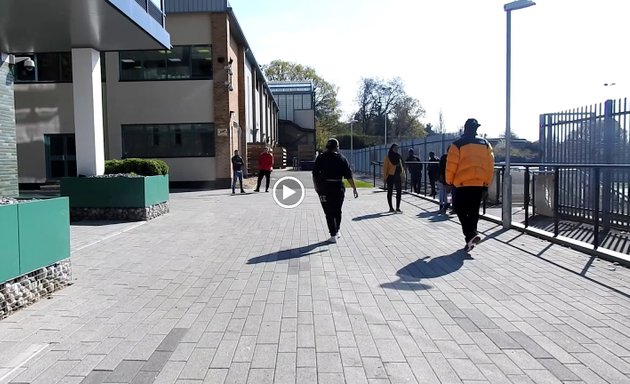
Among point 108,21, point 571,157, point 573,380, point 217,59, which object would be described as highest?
point 217,59

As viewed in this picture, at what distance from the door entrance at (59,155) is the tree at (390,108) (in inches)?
2477

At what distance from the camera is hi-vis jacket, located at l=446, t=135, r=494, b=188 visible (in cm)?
820

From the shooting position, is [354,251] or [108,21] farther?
[108,21]

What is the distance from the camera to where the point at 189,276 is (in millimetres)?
7043

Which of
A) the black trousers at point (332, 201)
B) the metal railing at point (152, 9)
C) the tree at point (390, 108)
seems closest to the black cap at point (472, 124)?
the black trousers at point (332, 201)

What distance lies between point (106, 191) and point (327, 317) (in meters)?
8.75

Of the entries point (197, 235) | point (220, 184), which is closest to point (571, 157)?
point (197, 235)

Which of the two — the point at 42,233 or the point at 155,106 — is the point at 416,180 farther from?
the point at 42,233

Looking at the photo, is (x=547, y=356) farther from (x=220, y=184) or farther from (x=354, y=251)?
(x=220, y=184)

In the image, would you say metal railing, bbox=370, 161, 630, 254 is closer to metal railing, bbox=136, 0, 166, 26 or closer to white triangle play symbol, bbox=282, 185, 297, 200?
white triangle play symbol, bbox=282, 185, 297, 200

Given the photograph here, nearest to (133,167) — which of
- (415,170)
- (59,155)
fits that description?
(415,170)

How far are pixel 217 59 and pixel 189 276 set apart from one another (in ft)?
61.3

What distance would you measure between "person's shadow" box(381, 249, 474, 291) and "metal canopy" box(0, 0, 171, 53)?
644cm

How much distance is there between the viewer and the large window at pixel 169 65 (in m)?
24.3
